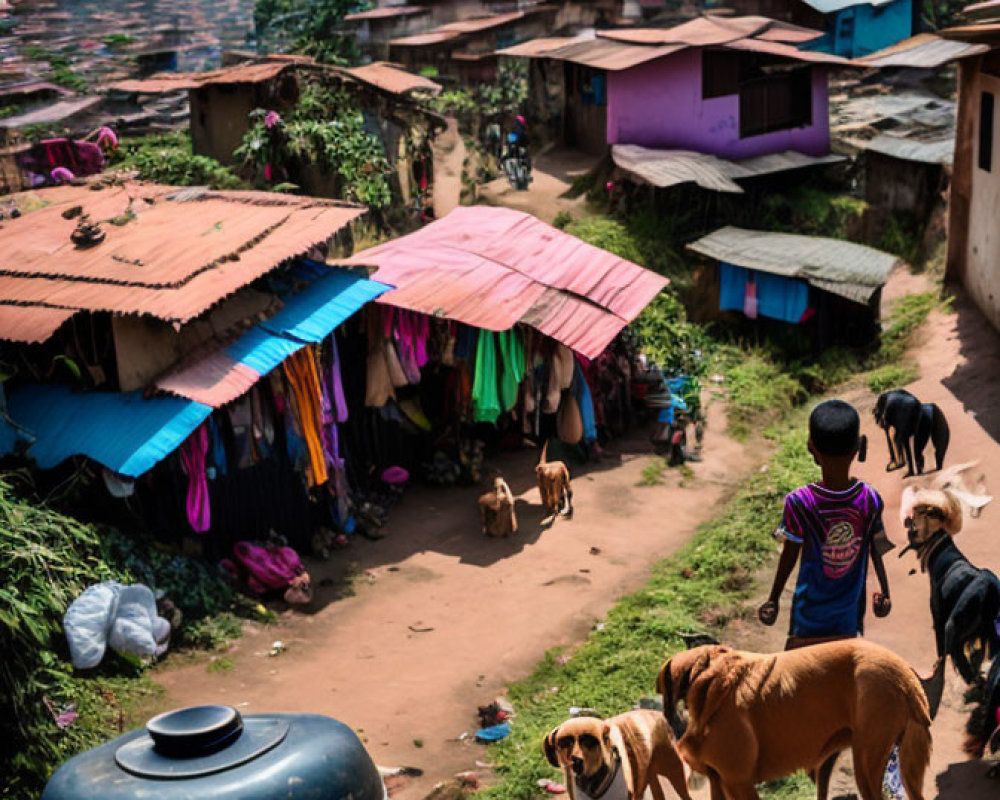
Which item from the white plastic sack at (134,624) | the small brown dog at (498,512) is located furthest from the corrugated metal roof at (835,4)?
the white plastic sack at (134,624)

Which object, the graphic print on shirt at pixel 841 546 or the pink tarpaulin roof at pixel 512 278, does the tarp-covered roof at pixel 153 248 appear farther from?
the graphic print on shirt at pixel 841 546

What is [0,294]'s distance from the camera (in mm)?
10867

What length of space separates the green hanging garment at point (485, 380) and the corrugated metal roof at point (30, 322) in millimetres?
4912

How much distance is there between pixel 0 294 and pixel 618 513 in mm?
6674

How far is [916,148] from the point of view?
2225cm

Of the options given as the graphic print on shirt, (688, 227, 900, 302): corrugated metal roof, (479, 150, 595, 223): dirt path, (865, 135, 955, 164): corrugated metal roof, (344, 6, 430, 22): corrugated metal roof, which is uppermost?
the graphic print on shirt

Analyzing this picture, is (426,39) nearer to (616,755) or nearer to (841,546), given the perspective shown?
(841,546)

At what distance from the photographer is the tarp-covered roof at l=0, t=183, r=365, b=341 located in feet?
33.8

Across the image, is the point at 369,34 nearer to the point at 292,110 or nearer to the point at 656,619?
the point at 292,110

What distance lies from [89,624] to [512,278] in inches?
259

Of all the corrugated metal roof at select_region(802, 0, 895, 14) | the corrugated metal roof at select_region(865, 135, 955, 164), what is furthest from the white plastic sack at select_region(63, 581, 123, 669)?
the corrugated metal roof at select_region(802, 0, 895, 14)

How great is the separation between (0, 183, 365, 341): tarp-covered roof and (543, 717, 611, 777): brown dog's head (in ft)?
17.5

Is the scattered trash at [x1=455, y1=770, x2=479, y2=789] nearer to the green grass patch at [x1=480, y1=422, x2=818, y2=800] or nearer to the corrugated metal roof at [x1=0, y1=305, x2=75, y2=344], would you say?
the green grass patch at [x1=480, y1=422, x2=818, y2=800]

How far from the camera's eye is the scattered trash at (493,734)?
900 centimetres
